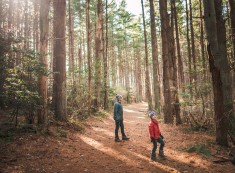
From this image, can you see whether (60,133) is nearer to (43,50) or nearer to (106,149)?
(106,149)

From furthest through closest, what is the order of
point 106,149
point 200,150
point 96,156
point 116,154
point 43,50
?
point 43,50 < point 106,149 < point 200,150 < point 116,154 < point 96,156

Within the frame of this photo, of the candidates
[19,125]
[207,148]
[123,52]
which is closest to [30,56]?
[19,125]

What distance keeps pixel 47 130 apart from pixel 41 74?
2127 millimetres

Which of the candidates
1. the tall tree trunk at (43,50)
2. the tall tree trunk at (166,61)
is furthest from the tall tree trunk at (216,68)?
the tall tree trunk at (43,50)

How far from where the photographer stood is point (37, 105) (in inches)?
289

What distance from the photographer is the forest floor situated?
5387mm

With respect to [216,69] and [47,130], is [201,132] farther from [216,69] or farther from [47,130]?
[47,130]

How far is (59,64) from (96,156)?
5.42 metres

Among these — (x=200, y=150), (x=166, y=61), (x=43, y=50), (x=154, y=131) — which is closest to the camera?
(x=154, y=131)

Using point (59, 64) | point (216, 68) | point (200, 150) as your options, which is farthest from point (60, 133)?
point (216, 68)

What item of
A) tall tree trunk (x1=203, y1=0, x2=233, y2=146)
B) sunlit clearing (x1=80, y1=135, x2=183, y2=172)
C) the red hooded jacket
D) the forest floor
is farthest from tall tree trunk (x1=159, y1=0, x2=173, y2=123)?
the red hooded jacket

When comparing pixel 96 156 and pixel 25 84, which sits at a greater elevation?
pixel 25 84

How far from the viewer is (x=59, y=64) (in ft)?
33.3

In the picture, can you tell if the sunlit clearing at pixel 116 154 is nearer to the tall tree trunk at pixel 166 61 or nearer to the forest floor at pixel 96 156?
the forest floor at pixel 96 156
